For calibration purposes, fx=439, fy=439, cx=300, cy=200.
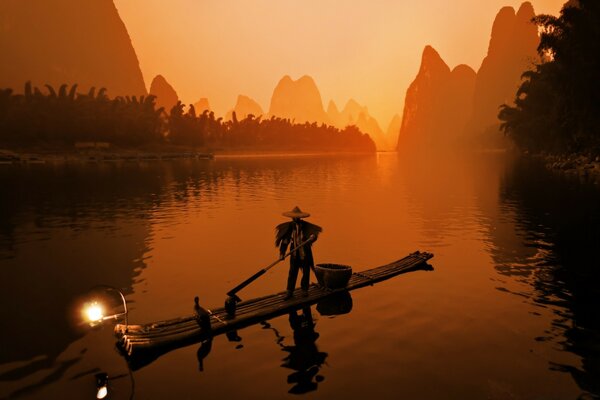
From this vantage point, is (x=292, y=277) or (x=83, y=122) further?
(x=83, y=122)

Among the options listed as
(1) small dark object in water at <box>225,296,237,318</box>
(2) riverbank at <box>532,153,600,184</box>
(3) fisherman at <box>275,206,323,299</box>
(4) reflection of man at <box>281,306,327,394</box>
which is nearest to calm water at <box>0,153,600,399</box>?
(4) reflection of man at <box>281,306,327,394</box>

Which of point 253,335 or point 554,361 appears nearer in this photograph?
point 554,361

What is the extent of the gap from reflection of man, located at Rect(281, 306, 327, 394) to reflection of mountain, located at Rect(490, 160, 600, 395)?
475 cm

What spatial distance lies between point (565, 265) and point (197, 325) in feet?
44.6

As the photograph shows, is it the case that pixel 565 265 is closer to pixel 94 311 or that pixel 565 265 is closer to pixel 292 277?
pixel 292 277

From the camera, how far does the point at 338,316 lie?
11461 millimetres

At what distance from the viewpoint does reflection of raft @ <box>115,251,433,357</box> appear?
30.0 feet

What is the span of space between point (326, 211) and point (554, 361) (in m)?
23.3

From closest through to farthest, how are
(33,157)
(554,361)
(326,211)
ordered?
(554,361) < (326,211) < (33,157)

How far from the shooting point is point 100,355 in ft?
31.6

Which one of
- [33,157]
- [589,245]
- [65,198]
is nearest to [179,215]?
[65,198]

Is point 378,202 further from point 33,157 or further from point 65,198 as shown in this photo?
point 33,157

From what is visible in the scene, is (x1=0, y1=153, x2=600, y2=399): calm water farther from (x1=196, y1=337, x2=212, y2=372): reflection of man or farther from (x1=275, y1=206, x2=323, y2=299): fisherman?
(x1=275, y1=206, x2=323, y2=299): fisherman

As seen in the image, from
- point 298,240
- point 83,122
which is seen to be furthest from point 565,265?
point 83,122
